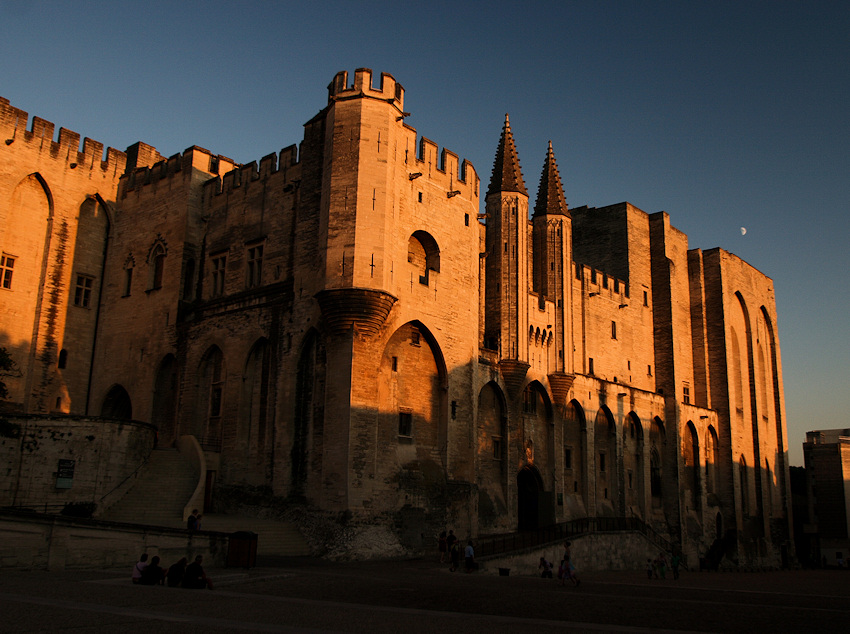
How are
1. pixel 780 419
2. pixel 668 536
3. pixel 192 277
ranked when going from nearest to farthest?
pixel 192 277, pixel 668 536, pixel 780 419

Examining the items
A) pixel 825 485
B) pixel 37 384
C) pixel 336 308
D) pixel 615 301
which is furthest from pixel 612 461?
pixel 825 485

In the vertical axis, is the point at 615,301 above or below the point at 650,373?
above

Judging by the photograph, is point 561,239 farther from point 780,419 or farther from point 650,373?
point 780,419

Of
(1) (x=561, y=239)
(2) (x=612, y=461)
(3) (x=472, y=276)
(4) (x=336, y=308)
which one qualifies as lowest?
(2) (x=612, y=461)

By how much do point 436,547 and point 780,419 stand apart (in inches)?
1538

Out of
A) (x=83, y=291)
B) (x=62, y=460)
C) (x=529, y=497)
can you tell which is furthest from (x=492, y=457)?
(x=83, y=291)

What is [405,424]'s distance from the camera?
27828 millimetres

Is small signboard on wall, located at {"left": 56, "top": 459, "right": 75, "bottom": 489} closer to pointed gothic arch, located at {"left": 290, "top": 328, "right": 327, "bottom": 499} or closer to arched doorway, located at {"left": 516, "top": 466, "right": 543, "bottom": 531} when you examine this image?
pointed gothic arch, located at {"left": 290, "top": 328, "right": 327, "bottom": 499}

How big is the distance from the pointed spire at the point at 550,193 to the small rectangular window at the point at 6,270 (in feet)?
77.5

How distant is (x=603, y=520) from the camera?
3491 cm

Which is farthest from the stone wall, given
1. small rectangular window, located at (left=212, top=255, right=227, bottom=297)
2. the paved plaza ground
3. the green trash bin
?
small rectangular window, located at (left=212, top=255, right=227, bottom=297)

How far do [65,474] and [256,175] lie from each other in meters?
13.7

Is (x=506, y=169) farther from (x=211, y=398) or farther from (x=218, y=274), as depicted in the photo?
(x=211, y=398)

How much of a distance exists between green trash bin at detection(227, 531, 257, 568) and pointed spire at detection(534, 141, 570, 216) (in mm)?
23882
